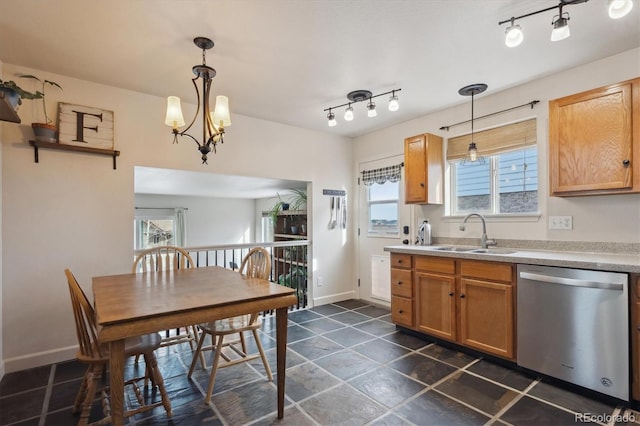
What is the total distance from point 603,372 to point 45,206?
443cm

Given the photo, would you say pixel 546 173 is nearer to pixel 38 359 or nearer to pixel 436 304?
pixel 436 304

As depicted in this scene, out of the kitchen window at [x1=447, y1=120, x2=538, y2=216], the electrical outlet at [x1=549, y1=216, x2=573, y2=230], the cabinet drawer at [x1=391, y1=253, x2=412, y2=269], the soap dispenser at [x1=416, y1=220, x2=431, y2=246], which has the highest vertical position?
the kitchen window at [x1=447, y1=120, x2=538, y2=216]

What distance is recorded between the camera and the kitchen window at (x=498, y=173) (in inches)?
118

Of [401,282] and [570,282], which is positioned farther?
[401,282]

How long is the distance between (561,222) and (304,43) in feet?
8.76

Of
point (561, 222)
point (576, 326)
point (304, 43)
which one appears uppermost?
point (304, 43)

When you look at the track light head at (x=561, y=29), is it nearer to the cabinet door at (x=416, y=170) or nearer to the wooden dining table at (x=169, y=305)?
the cabinet door at (x=416, y=170)

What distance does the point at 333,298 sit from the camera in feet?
15.0

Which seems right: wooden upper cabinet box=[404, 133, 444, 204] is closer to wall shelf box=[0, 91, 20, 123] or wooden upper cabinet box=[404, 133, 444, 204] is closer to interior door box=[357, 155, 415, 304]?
interior door box=[357, 155, 415, 304]

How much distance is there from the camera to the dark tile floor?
189cm

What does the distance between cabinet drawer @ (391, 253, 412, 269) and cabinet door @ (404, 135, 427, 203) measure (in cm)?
68

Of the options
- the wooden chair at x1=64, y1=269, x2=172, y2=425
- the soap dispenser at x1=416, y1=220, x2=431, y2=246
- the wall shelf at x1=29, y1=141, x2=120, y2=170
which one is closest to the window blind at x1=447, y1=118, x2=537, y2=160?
the soap dispenser at x1=416, y1=220, x2=431, y2=246

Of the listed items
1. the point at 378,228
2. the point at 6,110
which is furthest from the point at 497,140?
the point at 6,110

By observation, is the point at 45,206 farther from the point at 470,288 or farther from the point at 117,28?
the point at 470,288
